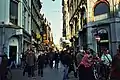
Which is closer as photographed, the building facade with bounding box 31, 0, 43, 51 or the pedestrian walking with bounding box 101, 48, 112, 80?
the pedestrian walking with bounding box 101, 48, 112, 80

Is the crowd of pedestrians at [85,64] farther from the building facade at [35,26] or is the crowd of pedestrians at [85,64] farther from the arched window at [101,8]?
the building facade at [35,26]

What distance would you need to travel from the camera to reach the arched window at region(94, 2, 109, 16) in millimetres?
36766

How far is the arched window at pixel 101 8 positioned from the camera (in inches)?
1447

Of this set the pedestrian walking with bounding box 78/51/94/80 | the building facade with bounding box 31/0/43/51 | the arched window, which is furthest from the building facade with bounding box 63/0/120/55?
the pedestrian walking with bounding box 78/51/94/80

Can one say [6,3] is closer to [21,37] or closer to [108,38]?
[21,37]

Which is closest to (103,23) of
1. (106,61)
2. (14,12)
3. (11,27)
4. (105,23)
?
(105,23)

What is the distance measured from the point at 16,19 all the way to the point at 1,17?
302 centimetres

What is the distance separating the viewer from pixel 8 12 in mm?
33094

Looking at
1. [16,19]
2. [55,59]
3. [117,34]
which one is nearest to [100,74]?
[55,59]

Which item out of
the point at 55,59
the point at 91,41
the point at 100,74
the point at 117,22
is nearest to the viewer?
the point at 100,74

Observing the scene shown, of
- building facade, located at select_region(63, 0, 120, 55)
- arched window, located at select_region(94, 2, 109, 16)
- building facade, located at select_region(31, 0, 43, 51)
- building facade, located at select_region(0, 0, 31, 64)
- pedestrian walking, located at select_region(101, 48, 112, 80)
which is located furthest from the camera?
building facade, located at select_region(31, 0, 43, 51)

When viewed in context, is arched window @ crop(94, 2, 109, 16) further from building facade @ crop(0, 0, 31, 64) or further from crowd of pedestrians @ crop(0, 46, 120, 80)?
crowd of pedestrians @ crop(0, 46, 120, 80)

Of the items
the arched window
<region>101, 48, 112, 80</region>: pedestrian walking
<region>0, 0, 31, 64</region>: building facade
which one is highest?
the arched window

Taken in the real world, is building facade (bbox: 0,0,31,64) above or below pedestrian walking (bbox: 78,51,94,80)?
above
